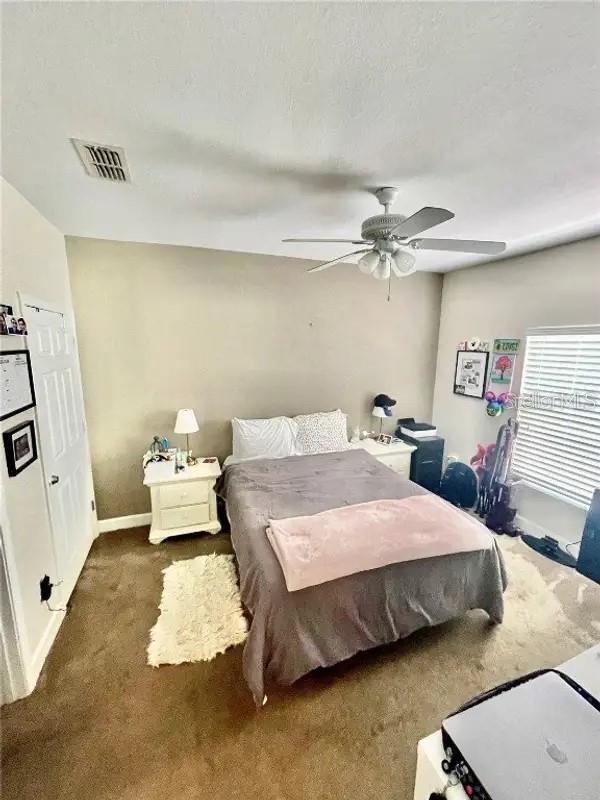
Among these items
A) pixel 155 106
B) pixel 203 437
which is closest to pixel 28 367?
pixel 155 106

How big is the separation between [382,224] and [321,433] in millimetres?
2051

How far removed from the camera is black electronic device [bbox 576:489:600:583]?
7.94 ft

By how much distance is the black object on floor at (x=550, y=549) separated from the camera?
8.66ft

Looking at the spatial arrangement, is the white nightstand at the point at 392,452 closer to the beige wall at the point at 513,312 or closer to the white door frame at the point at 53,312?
the beige wall at the point at 513,312

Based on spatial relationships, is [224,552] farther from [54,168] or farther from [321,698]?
[54,168]

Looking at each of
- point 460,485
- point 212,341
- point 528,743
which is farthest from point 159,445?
point 460,485

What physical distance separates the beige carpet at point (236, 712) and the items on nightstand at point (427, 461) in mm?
1562

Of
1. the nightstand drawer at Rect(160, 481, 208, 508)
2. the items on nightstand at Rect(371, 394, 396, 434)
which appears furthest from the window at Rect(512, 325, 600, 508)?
the nightstand drawer at Rect(160, 481, 208, 508)

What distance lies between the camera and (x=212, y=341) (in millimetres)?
3141

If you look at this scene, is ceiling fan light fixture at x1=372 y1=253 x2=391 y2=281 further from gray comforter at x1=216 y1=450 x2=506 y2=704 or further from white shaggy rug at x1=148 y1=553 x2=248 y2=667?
white shaggy rug at x1=148 y1=553 x2=248 y2=667

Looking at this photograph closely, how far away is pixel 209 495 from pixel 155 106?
258 cm

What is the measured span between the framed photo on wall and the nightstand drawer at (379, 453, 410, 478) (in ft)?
3.16

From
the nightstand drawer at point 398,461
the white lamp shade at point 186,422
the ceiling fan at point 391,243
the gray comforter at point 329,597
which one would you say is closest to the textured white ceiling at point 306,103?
the ceiling fan at point 391,243

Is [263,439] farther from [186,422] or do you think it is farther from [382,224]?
[382,224]
